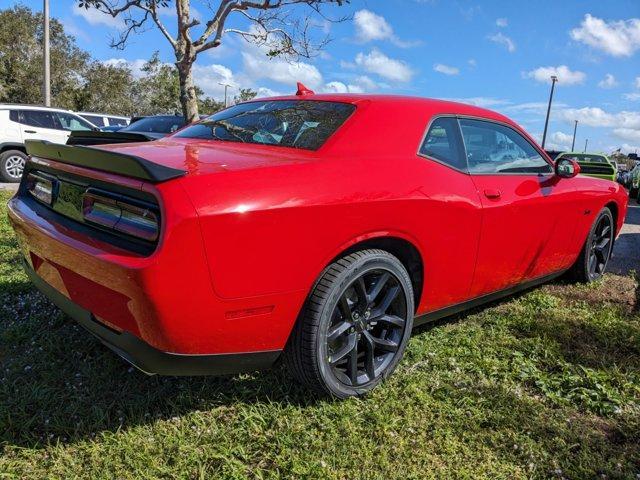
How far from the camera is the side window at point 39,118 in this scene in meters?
10.7

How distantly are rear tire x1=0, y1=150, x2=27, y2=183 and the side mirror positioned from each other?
10.1m

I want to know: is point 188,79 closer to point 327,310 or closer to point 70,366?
point 70,366

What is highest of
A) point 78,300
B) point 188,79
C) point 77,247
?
point 188,79

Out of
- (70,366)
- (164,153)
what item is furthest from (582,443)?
(70,366)

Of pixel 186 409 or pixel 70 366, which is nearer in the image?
pixel 186 409

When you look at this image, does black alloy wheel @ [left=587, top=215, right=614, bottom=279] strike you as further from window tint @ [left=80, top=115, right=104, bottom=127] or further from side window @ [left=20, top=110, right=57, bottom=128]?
window tint @ [left=80, top=115, right=104, bottom=127]

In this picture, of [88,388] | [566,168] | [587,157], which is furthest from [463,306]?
[587,157]

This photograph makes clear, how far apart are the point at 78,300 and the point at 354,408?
1.32 m

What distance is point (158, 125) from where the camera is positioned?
406 inches

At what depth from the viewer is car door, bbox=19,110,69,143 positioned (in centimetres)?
1064

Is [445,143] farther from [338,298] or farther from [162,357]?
[162,357]

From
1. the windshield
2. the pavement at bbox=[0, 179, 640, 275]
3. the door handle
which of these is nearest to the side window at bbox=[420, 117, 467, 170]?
the door handle

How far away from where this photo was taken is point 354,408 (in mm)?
2436

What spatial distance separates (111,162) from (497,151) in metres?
2.40
